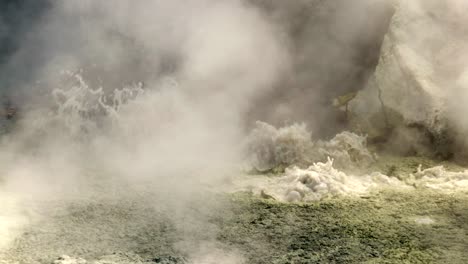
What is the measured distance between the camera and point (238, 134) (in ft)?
14.9

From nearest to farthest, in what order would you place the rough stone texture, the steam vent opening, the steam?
the steam vent opening, the steam, the rough stone texture

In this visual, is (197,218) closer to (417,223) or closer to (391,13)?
(417,223)

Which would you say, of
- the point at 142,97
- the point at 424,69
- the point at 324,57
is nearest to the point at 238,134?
the point at 142,97

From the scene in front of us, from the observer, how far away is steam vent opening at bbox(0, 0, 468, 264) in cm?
318

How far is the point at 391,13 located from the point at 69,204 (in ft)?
10.1

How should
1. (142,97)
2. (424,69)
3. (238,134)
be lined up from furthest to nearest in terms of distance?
(142,97) < (238,134) < (424,69)

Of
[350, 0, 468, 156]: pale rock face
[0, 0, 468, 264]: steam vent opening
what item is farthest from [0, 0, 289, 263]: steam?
[350, 0, 468, 156]: pale rock face

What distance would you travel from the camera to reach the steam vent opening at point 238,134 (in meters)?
3.18

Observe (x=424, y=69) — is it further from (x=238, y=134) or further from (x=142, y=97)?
(x=142, y=97)

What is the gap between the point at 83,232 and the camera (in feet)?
10.7

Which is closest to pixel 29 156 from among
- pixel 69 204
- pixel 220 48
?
pixel 69 204

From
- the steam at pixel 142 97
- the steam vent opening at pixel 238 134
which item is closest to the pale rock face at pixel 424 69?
the steam vent opening at pixel 238 134

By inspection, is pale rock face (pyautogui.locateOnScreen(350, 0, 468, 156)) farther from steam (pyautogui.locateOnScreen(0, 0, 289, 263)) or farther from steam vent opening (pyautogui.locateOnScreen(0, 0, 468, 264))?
steam (pyautogui.locateOnScreen(0, 0, 289, 263))

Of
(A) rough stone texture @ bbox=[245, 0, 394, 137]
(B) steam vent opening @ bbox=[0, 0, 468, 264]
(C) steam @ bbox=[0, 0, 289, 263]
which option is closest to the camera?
(B) steam vent opening @ bbox=[0, 0, 468, 264]
